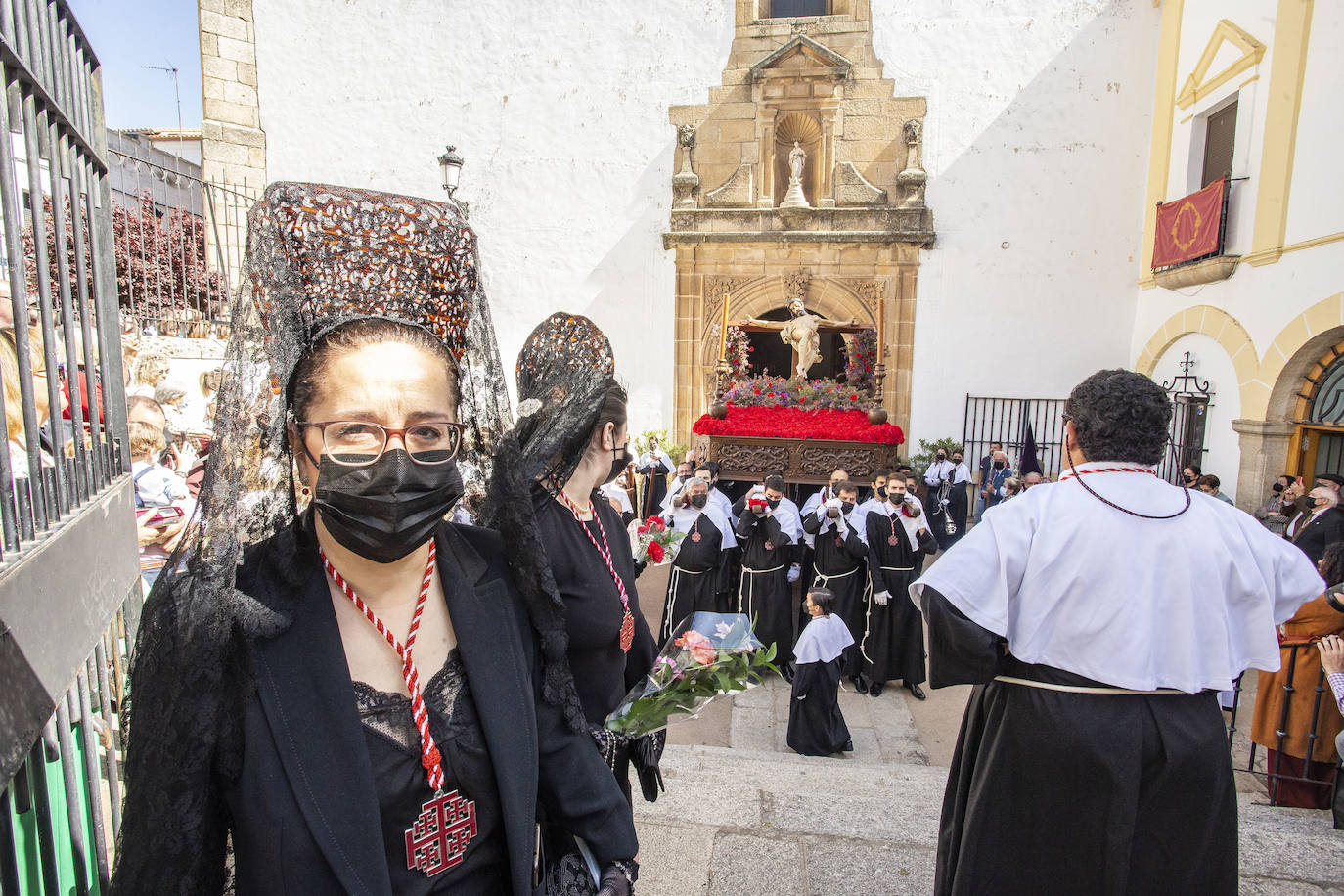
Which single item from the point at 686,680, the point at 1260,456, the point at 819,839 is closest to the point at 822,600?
the point at 819,839

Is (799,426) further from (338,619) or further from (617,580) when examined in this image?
(338,619)

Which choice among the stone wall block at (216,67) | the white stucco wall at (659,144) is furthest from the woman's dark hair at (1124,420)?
the stone wall block at (216,67)

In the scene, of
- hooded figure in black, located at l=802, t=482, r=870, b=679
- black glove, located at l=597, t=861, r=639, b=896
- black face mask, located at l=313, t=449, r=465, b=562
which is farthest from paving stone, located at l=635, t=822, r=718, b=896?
hooded figure in black, located at l=802, t=482, r=870, b=679

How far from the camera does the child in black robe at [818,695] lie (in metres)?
5.24

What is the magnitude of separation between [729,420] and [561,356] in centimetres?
671

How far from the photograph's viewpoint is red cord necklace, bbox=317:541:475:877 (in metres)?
1.34

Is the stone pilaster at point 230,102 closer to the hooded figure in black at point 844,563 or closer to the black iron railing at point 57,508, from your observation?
the hooded figure in black at point 844,563

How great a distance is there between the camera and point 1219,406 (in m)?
10.0

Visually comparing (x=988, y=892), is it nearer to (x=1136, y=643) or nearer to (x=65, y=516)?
(x=1136, y=643)

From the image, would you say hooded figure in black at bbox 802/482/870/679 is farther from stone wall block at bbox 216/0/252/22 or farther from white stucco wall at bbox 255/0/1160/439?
stone wall block at bbox 216/0/252/22

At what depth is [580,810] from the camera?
1.60 m

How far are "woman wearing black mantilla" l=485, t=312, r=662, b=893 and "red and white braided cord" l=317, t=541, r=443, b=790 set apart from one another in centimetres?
59

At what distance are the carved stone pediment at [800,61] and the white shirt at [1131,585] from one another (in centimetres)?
1168

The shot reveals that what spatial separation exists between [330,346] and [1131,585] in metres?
2.18
